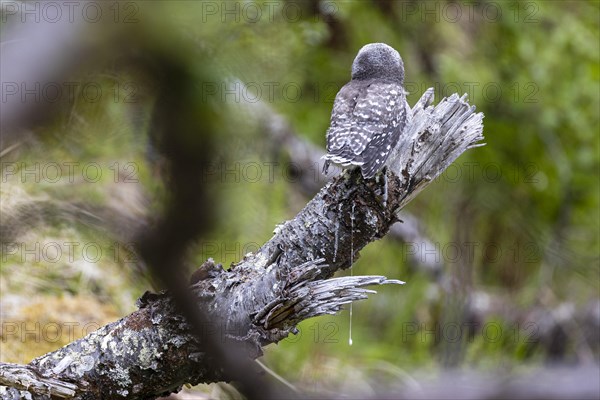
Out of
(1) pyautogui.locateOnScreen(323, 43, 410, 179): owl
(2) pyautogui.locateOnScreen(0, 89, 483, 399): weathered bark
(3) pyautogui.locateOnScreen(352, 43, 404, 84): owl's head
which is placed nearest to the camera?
(2) pyautogui.locateOnScreen(0, 89, 483, 399): weathered bark

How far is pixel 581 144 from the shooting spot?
6.84m

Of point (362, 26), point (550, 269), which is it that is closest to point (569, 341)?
point (550, 269)

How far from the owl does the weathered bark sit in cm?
10

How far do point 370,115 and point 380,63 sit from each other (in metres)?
0.48

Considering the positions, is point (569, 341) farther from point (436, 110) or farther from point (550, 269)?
point (436, 110)

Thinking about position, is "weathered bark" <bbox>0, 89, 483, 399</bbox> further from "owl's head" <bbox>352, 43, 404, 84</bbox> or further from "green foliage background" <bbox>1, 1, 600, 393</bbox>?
"green foliage background" <bbox>1, 1, 600, 393</bbox>

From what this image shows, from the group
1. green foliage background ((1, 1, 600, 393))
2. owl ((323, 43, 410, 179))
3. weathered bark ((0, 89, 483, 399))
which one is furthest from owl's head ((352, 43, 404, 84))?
green foliage background ((1, 1, 600, 393))

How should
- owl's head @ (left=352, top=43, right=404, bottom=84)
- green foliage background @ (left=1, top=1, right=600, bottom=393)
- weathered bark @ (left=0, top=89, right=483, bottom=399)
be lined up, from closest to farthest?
weathered bark @ (left=0, top=89, right=483, bottom=399), owl's head @ (left=352, top=43, right=404, bottom=84), green foliage background @ (left=1, top=1, right=600, bottom=393)

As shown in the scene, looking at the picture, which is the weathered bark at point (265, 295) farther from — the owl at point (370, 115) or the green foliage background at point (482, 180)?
the green foliage background at point (482, 180)

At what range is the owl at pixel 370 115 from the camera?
8.30 feet

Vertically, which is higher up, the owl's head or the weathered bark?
the owl's head

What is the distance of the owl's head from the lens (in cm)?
332

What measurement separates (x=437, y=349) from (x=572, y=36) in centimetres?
321

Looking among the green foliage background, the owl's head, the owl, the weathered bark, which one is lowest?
the weathered bark
